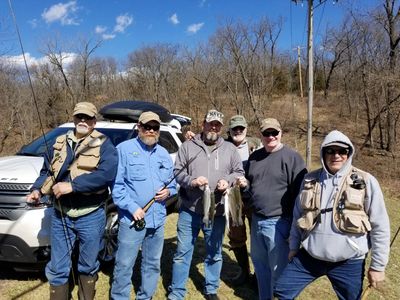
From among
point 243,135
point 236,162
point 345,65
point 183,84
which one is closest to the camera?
point 236,162

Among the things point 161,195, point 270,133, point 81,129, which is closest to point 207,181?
point 161,195

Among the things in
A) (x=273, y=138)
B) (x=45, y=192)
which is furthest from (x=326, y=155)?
(x=45, y=192)

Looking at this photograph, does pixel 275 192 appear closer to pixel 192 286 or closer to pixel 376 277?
pixel 376 277

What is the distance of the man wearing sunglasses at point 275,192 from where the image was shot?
3.23 metres

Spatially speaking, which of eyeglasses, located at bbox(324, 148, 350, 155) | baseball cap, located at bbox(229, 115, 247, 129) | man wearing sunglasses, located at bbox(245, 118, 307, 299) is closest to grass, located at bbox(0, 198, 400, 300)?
man wearing sunglasses, located at bbox(245, 118, 307, 299)

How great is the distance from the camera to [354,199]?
99.7 inches

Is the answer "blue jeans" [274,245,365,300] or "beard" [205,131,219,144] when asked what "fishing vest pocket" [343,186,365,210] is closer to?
"blue jeans" [274,245,365,300]

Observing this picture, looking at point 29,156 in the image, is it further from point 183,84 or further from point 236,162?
point 183,84

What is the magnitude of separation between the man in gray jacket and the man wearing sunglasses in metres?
0.32

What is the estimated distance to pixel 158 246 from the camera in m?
3.52

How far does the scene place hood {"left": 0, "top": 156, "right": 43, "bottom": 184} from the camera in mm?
3906

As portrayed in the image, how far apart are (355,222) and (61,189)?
7.68 feet

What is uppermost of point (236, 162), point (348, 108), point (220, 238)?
point (236, 162)

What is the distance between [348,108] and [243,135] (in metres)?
32.7
